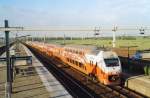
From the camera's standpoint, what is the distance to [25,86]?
23.1 m

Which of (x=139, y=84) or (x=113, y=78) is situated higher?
(x=113, y=78)

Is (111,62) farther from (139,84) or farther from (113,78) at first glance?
(139,84)

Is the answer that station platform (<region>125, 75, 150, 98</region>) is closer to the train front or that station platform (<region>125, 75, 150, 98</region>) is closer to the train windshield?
the train front

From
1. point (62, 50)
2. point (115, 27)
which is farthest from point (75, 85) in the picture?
point (115, 27)

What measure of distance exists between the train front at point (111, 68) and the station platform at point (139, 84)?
1233mm

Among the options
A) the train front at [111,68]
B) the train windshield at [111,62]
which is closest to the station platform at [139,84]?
the train front at [111,68]

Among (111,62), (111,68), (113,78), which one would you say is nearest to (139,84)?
(113,78)

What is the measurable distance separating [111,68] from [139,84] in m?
2.53

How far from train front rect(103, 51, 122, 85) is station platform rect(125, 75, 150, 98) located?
1.23 metres

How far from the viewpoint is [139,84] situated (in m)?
23.7

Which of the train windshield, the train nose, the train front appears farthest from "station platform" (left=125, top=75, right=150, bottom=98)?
the train windshield

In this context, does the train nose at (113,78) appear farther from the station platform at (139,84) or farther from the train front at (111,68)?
the station platform at (139,84)

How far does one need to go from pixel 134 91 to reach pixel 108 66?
2849 mm

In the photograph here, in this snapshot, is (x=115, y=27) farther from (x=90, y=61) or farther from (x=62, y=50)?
(x=90, y=61)
